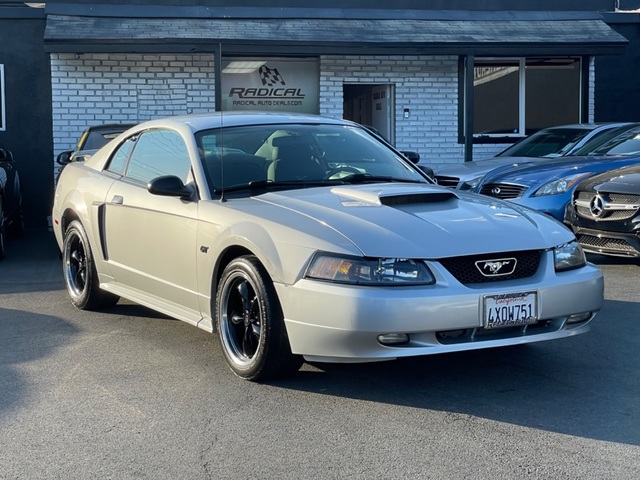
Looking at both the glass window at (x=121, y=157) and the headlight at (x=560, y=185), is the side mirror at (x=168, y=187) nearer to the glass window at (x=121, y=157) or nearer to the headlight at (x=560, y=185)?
the glass window at (x=121, y=157)

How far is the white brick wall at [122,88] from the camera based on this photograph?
1527cm

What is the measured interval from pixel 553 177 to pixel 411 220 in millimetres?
5646

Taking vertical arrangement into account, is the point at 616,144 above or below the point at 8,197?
above

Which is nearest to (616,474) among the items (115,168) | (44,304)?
(115,168)

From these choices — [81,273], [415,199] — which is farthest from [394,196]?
[81,273]

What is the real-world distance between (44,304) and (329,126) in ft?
9.65

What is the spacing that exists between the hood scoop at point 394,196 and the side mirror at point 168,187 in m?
0.91

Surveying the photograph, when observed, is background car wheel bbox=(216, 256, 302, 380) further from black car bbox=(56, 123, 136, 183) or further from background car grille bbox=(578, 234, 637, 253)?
black car bbox=(56, 123, 136, 183)

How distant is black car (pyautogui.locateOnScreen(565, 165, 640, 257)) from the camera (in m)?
8.51

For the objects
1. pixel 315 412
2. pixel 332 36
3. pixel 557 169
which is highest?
pixel 332 36

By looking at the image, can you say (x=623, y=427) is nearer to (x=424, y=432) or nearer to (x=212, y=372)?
(x=424, y=432)

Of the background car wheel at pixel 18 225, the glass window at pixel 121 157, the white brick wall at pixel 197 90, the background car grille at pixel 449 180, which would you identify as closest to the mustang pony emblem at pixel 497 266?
the glass window at pixel 121 157

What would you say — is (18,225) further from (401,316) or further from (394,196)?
(401,316)

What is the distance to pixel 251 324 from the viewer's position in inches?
201
